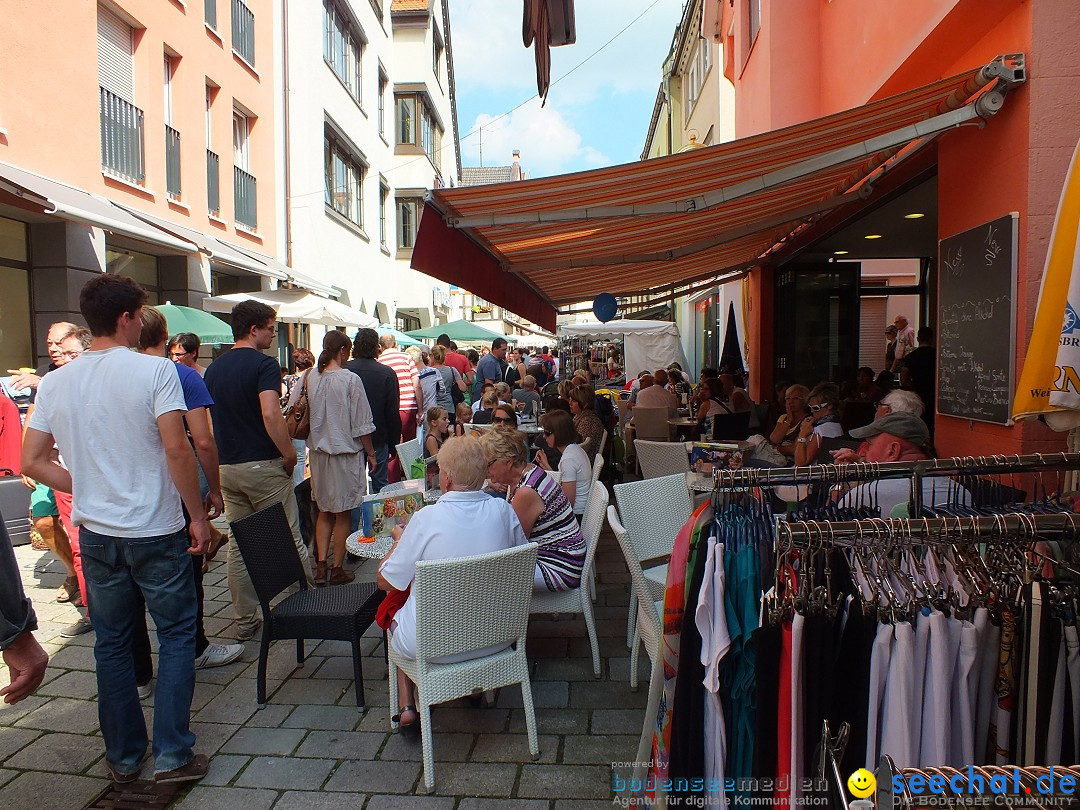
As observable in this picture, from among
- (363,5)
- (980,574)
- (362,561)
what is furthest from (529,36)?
(363,5)

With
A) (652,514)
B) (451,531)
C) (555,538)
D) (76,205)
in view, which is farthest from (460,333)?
(451,531)

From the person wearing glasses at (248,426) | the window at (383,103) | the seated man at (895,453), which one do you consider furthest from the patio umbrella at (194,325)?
the window at (383,103)

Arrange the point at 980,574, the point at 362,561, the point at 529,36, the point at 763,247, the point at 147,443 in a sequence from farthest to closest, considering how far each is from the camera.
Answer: the point at 763,247, the point at 362,561, the point at 529,36, the point at 147,443, the point at 980,574

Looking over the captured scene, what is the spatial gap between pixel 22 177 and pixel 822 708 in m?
7.33

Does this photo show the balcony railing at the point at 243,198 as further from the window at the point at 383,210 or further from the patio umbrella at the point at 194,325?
the window at the point at 383,210

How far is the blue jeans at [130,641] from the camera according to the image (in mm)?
2824

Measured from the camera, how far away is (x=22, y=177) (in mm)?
6375

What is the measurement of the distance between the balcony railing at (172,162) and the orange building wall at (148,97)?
0.11 meters

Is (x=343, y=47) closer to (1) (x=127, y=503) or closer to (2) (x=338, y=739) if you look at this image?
(1) (x=127, y=503)

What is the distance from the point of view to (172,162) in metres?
10.4

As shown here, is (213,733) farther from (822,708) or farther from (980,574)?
(980,574)

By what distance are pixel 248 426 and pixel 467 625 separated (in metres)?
2.26

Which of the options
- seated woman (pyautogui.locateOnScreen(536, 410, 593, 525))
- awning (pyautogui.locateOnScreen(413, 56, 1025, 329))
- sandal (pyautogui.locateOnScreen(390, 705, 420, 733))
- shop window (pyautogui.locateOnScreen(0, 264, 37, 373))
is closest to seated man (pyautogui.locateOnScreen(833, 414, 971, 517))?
awning (pyautogui.locateOnScreen(413, 56, 1025, 329))

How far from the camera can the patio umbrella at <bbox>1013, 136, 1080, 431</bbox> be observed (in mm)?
2621
